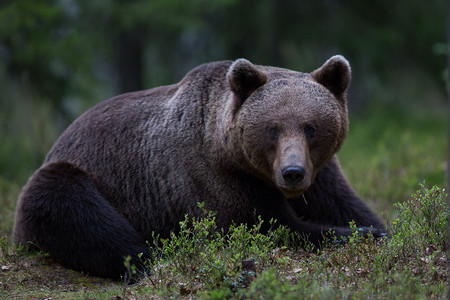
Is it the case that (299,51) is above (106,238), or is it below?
above

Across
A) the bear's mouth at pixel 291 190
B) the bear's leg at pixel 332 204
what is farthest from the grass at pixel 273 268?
the bear's leg at pixel 332 204

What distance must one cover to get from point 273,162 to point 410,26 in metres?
11.8

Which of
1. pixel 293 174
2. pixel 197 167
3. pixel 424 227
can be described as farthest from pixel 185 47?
pixel 424 227

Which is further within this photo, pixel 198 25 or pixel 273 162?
pixel 198 25

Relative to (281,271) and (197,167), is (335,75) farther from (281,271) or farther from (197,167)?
(281,271)

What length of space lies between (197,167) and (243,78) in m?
0.97

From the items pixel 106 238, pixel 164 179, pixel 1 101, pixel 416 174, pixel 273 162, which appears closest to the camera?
pixel 273 162

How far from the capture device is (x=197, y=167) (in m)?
5.92

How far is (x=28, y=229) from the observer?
5996 millimetres

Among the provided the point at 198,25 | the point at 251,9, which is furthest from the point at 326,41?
the point at 198,25

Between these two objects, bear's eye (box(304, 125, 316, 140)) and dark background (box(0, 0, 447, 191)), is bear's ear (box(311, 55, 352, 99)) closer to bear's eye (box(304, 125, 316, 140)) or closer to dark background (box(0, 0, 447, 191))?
bear's eye (box(304, 125, 316, 140))

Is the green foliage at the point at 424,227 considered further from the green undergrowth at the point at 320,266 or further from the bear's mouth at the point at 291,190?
the bear's mouth at the point at 291,190

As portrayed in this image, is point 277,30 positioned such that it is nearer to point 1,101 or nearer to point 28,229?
point 1,101

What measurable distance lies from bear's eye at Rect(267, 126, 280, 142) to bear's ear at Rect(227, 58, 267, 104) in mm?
474
